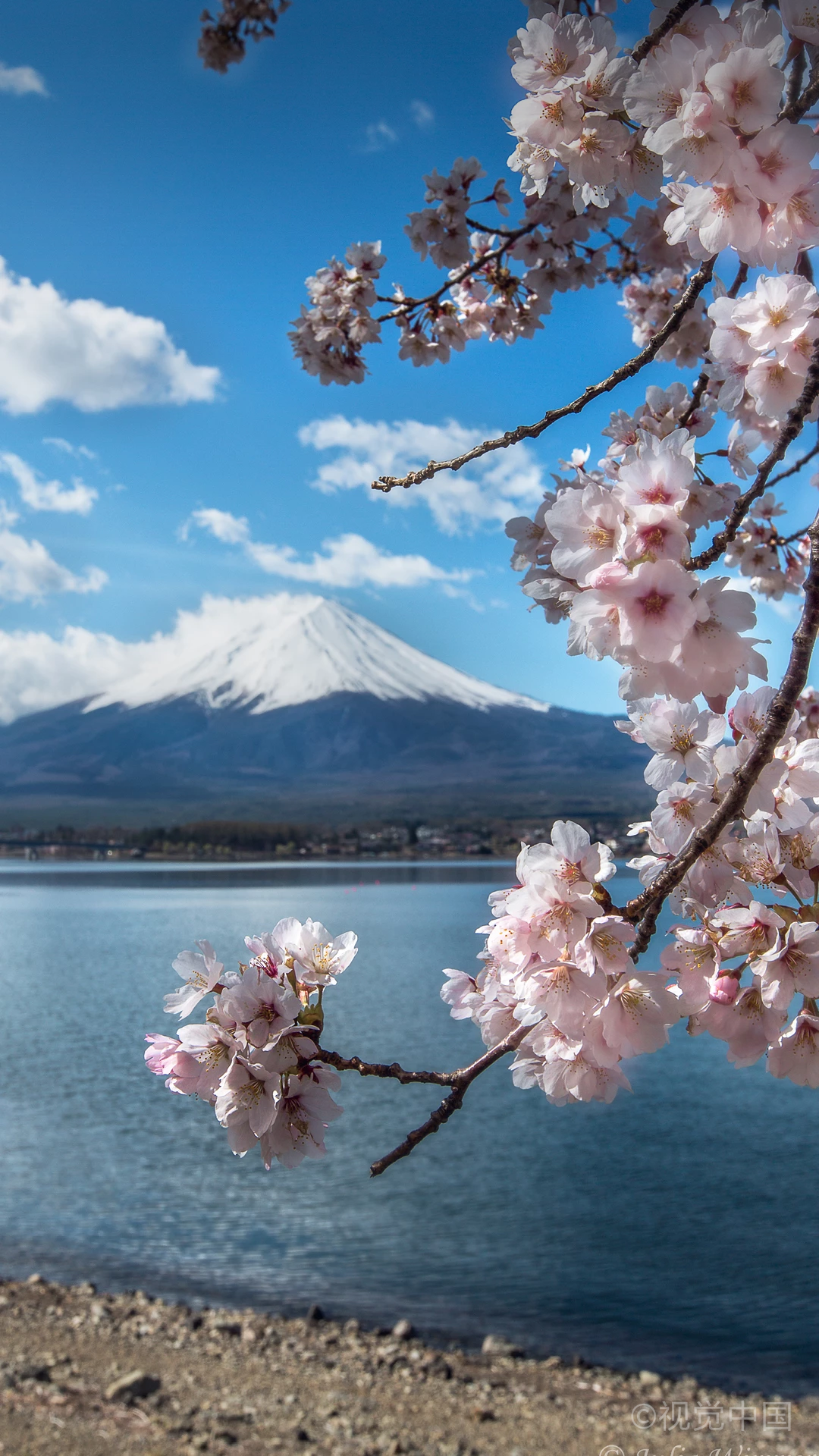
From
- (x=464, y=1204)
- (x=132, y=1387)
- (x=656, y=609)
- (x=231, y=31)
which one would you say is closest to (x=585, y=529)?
(x=656, y=609)

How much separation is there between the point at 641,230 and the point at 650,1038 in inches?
121

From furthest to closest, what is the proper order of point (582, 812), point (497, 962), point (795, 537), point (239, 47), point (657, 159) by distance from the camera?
point (582, 812), point (239, 47), point (795, 537), point (657, 159), point (497, 962)

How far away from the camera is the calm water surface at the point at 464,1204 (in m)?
9.11

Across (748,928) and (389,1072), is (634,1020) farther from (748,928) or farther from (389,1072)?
(389,1072)

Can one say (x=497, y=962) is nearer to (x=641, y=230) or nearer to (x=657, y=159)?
(x=657, y=159)

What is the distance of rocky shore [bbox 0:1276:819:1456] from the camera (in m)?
5.55

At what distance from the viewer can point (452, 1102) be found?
3.80 feet

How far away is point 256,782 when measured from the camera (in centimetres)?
19500

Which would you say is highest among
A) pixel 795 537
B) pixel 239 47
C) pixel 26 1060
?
pixel 239 47

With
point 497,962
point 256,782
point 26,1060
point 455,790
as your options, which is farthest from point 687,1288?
point 256,782

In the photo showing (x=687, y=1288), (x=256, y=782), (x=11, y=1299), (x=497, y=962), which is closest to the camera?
(x=497, y=962)

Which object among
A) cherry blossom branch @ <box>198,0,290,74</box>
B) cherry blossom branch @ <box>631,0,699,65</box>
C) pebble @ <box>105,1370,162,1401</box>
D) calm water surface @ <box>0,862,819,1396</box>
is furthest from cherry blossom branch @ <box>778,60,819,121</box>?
calm water surface @ <box>0,862,819,1396</box>

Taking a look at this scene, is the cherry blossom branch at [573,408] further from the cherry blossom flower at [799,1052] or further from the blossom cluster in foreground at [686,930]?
the cherry blossom flower at [799,1052]

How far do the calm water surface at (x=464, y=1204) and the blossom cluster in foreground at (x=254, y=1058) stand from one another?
8.32m
